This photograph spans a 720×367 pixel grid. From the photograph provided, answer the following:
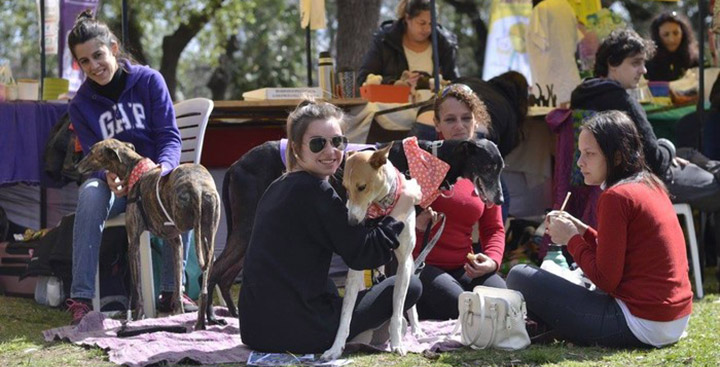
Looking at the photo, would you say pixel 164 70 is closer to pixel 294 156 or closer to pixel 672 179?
pixel 672 179

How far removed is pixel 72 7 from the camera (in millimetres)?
8852

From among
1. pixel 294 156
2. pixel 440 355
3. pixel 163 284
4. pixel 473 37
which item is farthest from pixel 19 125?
pixel 473 37

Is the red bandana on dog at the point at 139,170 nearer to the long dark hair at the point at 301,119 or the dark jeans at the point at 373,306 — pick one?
the long dark hair at the point at 301,119

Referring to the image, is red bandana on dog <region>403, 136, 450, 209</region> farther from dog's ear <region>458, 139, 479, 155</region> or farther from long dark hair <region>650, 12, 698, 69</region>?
long dark hair <region>650, 12, 698, 69</region>

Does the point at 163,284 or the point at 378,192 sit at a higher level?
the point at 378,192

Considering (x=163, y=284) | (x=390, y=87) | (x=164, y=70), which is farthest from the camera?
(x=164, y=70)

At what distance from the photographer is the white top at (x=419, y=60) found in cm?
837

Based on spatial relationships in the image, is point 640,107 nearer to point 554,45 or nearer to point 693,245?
point 693,245

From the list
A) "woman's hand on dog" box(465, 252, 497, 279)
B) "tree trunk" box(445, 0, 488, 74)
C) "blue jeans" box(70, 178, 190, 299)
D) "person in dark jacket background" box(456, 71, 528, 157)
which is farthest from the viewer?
"tree trunk" box(445, 0, 488, 74)

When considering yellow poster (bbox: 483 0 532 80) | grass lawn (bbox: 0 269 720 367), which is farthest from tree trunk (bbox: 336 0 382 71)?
grass lawn (bbox: 0 269 720 367)

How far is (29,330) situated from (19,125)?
1894 millimetres

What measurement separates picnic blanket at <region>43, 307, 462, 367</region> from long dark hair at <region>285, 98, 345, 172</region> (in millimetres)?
852

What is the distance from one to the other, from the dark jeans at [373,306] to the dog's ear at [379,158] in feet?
1.89

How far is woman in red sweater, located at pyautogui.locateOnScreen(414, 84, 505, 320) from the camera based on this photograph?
5.46 m
